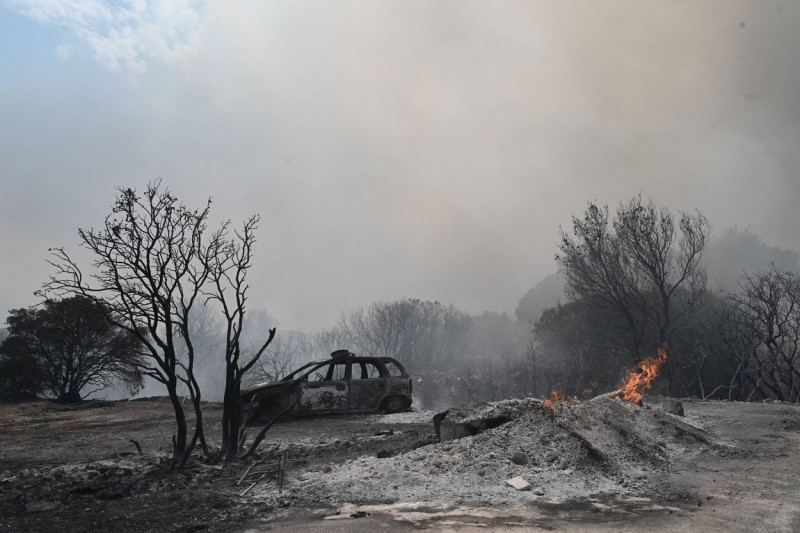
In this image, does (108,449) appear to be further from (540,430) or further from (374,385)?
(540,430)

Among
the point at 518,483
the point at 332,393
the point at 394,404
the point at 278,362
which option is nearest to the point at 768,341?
the point at 394,404

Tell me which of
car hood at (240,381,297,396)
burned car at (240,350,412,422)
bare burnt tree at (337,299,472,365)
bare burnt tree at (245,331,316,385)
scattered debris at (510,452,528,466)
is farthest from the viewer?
bare burnt tree at (337,299,472,365)

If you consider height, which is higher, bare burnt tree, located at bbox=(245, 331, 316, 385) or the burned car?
bare burnt tree, located at bbox=(245, 331, 316, 385)

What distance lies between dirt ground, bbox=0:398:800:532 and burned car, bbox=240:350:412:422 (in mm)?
2043

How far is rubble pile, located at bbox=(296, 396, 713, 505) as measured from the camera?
5.54 metres

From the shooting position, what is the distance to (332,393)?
1218 centimetres

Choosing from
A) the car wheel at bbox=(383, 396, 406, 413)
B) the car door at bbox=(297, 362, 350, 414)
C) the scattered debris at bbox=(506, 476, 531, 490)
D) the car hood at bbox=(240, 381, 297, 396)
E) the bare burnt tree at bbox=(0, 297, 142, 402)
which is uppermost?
the bare burnt tree at bbox=(0, 297, 142, 402)

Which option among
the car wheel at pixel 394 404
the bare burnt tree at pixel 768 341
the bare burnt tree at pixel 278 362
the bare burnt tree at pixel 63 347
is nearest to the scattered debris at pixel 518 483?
the car wheel at pixel 394 404

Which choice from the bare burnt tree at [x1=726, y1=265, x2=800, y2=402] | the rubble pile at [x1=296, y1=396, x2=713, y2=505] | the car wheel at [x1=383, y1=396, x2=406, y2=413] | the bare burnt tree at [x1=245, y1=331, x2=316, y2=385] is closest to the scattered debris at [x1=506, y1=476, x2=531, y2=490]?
the rubble pile at [x1=296, y1=396, x2=713, y2=505]

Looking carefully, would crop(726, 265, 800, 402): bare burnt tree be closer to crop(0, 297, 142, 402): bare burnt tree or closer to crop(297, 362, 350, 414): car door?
crop(297, 362, 350, 414): car door

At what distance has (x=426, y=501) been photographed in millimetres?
5184

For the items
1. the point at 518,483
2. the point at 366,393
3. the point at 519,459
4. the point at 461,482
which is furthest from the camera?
the point at 366,393

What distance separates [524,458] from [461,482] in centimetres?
106

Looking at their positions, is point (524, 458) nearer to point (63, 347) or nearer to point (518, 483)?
point (518, 483)
